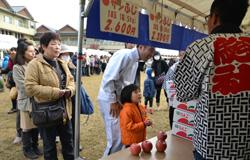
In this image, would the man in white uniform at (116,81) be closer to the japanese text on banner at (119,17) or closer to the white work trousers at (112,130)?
the white work trousers at (112,130)

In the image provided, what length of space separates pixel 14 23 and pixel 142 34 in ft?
165

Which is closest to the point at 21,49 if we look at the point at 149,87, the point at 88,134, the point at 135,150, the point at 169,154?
the point at 88,134

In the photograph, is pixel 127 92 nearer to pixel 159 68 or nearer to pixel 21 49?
pixel 21 49

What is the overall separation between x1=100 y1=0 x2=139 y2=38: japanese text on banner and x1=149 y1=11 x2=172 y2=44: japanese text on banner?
0.41 meters

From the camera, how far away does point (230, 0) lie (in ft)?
4.13

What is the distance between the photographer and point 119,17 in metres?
2.25

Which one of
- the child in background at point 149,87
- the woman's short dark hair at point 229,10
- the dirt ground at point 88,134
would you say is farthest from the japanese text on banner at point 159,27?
the child in background at point 149,87

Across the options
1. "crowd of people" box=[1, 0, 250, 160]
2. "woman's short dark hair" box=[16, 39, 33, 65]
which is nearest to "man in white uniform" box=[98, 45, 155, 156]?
"crowd of people" box=[1, 0, 250, 160]

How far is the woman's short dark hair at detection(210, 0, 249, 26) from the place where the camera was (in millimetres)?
1254

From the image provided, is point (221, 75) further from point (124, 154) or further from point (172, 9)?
point (172, 9)

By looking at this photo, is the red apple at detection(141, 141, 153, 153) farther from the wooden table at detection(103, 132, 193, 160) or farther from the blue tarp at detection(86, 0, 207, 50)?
the blue tarp at detection(86, 0, 207, 50)

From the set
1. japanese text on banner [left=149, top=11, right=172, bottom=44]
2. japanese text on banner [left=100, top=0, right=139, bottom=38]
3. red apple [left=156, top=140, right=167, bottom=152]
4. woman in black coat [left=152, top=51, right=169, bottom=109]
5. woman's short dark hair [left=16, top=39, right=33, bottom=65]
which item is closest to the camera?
red apple [left=156, top=140, right=167, bottom=152]

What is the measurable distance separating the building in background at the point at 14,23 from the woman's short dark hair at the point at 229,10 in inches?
1762

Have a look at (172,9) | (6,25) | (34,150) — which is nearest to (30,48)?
(34,150)
